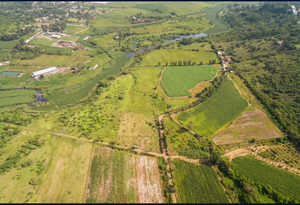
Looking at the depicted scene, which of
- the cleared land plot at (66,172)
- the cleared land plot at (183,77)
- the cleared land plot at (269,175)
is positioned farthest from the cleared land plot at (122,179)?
the cleared land plot at (183,77)

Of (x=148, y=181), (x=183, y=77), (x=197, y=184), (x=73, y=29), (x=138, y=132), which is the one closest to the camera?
(x=197, y=184)

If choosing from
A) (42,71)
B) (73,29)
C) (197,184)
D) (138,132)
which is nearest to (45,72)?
(42,71)

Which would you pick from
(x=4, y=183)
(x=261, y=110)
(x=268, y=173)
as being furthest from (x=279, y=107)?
(x=4, y=183)

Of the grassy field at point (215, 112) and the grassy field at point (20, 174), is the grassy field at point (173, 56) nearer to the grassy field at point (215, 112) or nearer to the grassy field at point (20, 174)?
the grassy field at point (215, 112)

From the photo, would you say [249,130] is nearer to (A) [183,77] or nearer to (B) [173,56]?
(A) [183,77]

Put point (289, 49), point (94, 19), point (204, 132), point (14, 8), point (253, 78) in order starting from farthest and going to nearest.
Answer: point (14, 8), point (94, 19), point (289, 49), point (253, 78), point (204, 132)

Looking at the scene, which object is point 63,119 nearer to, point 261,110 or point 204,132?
point 204,132
